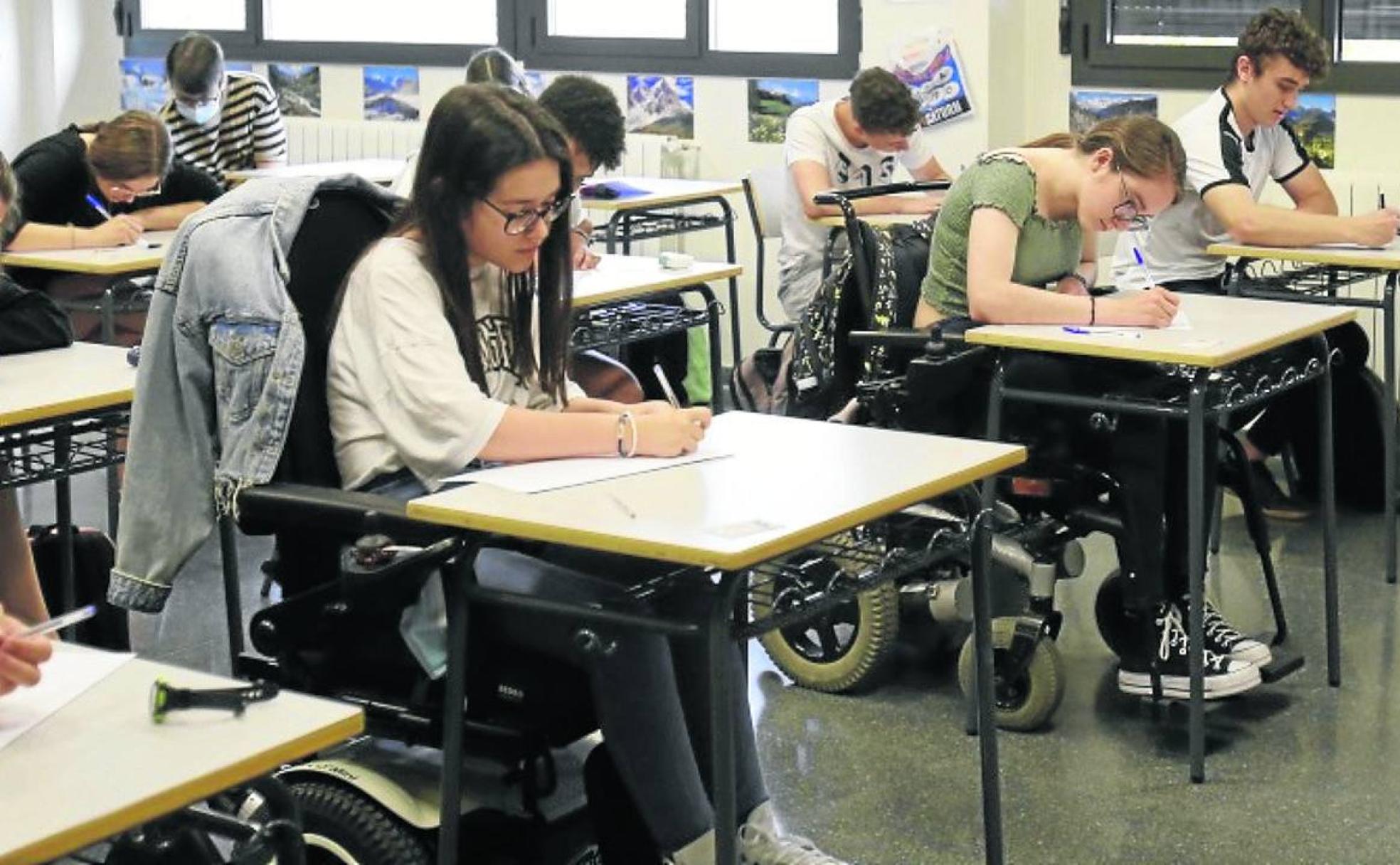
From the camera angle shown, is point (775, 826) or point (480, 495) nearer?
point (480, 495)

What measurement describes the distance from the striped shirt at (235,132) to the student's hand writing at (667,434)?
13.8ft

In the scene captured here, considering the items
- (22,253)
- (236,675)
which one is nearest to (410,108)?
(22,253)

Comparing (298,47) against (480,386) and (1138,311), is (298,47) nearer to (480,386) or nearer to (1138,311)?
(1138,311)

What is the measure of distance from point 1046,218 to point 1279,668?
0.94 metres

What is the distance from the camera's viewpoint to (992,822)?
2.96 m

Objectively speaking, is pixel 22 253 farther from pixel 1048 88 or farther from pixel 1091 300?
pixel 1048 88

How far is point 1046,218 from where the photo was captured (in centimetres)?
402

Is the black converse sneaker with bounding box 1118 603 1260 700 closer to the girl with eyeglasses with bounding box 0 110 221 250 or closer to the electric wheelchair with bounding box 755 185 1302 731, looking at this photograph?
the electric wheelchair with bounding box 755 185 1302 731

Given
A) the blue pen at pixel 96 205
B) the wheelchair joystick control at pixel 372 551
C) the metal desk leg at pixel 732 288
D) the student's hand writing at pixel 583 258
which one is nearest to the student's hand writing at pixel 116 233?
the blue pen at pixel 96 205

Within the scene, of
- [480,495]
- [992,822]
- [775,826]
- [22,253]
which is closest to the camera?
[480,495]

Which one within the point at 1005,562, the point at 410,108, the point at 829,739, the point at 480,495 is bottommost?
the point at 829,739

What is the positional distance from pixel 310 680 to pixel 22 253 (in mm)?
2535

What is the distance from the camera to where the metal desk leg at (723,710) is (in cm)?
240

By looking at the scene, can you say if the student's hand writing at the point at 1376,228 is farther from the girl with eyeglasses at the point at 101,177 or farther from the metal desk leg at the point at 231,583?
the girl with eyeglasses at the point at 101,177
